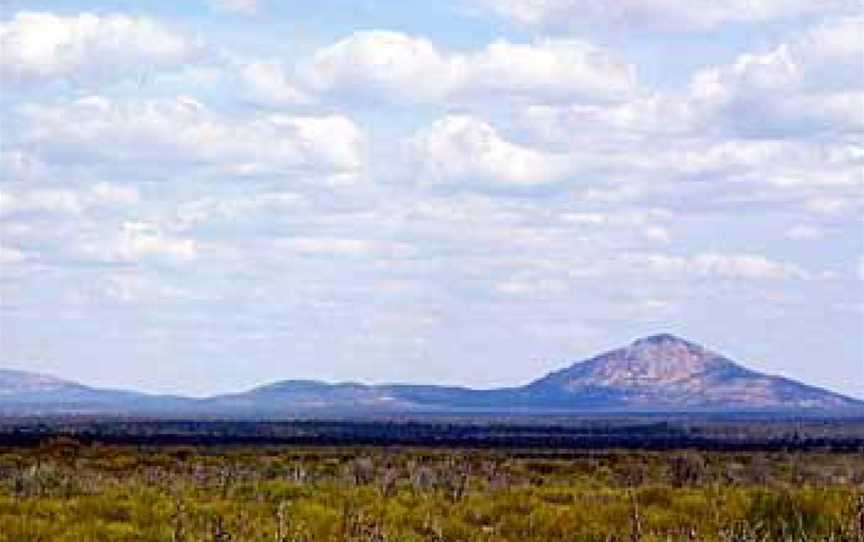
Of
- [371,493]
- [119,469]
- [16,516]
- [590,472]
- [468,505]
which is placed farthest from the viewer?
[590,472]

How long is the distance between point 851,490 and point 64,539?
16761 millimetres

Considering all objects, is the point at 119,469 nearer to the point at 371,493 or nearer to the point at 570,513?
the point at 371,493

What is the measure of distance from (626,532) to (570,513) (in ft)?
5.40

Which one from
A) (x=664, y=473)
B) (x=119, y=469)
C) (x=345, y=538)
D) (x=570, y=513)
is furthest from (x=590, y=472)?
(x=345, y=538)

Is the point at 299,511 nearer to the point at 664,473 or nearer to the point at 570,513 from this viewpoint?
the point at 570,513

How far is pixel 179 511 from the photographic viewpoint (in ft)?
88.7

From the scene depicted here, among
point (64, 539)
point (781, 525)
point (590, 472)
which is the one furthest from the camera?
point (590, 472)

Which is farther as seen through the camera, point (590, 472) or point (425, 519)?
point (590, 472)

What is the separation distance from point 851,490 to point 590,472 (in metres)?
32.0

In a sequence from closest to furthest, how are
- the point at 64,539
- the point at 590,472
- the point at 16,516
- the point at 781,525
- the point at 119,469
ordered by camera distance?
the point at 64,539 → the point at 16,516 → the point at 781,525 → the point at 119,469 → the point at 590,472

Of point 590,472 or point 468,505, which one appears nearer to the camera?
point 468,505

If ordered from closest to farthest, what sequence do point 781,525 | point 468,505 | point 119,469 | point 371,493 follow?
1. point 781,525
2. point 468,505
3. point 371,493
4. point 119,469

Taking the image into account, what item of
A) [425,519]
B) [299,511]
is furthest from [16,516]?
[425,519]

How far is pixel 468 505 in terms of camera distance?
31047 millimetres
